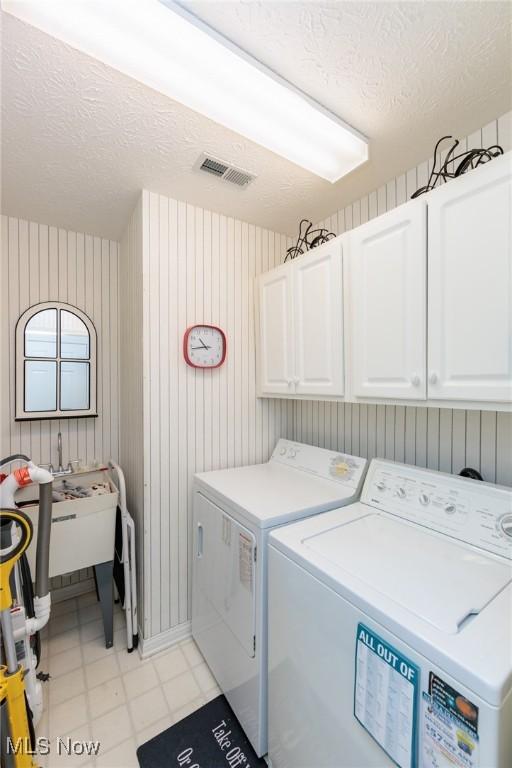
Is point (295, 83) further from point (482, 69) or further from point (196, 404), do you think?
point (196, 404)

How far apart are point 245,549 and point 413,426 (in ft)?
3.43

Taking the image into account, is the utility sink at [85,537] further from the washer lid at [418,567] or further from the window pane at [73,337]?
the washer lid at [418,567]

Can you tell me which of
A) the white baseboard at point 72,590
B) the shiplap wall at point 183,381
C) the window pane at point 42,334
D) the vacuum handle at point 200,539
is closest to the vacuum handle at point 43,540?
the shiplap wall at point 183,381

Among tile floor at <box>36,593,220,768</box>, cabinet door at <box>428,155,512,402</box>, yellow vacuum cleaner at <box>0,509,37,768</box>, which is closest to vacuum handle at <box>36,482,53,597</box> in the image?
yellow vacuum cleaner at <box>0,509,37,768</box>

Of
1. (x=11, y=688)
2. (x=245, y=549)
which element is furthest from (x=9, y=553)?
(x=245, y=549)

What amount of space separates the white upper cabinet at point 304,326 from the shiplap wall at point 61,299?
122 cm

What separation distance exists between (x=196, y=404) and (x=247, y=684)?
138 cm

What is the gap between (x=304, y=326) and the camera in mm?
1838

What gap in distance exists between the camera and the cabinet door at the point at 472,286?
1043 millimetres

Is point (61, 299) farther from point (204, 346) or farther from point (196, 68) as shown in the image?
point (196, 68)

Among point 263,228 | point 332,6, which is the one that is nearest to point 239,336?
point 263,228

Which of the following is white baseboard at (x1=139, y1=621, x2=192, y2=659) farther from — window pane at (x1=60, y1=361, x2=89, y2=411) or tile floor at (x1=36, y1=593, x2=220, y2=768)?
window pane at (x1=60, y1=361, x2=89, y2=411)

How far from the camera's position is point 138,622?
1.95 metres

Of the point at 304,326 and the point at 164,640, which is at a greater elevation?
the point at 304,326
